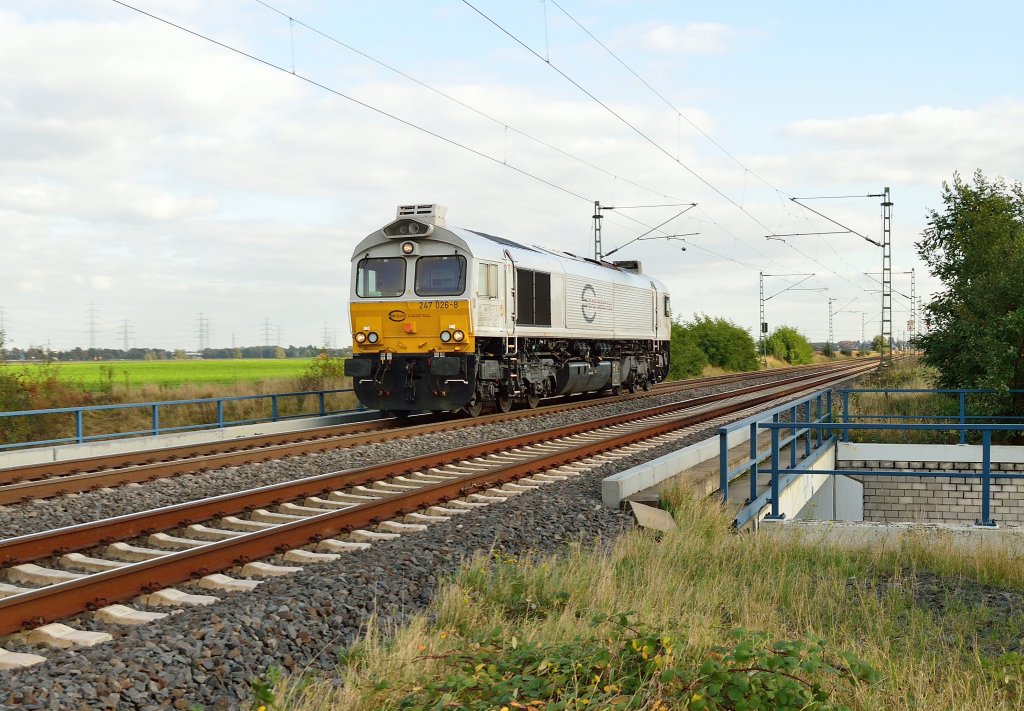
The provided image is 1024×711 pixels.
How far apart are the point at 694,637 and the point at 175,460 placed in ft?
33.9

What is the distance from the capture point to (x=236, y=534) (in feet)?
28.8

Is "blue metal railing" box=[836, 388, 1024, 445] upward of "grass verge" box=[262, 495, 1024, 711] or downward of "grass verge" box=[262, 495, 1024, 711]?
upward

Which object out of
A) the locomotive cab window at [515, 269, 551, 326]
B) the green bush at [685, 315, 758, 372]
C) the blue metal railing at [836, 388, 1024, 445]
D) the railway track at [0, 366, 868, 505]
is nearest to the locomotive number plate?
the locomotive cab window at [515, 269, 551, 326]

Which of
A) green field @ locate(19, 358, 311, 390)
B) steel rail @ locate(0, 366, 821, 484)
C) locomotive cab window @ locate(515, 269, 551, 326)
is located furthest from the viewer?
green field @ locate(19, 358, 311, 390)

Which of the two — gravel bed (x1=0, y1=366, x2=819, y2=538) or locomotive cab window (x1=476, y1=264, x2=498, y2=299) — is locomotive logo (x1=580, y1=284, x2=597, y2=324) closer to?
locomotive cab window (x1=476, y1=264, x2=498, y2=299)

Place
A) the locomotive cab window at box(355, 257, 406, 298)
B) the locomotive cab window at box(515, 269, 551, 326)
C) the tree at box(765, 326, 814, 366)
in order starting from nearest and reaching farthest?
the locomotive cab window at box(355, 257, 406, 298)
the locomotive cab window at box(515, 269, 551, 326)
the tree at box(765, 326, 814, 366)

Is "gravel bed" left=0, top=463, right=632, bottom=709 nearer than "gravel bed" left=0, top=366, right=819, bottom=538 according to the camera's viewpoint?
Yes

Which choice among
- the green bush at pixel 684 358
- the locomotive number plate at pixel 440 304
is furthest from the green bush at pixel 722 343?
the locomotive number plate at pixel 440 304

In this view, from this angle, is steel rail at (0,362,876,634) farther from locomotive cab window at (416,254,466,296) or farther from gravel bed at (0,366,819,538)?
locomotive cab window at (416,254,466,296)

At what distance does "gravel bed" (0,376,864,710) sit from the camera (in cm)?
488

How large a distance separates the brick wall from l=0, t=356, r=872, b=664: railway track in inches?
305

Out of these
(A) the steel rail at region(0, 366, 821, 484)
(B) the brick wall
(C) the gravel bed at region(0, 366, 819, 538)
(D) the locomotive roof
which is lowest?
(B) the brick wall

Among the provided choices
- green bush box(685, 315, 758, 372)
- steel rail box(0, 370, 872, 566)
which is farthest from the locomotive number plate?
green bush box(685, 315, 758, 372)

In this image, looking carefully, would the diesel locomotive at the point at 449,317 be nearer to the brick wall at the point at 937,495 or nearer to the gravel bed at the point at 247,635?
the brick wall at the point at 937,495
